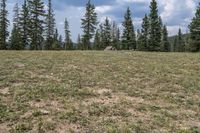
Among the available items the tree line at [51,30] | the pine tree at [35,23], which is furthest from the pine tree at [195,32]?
the pine tree at [35,23]

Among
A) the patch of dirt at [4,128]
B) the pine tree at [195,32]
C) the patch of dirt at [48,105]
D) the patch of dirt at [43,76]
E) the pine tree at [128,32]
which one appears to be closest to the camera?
the patch of dirt at [4,128]

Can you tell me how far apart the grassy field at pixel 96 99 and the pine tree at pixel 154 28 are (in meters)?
44.3

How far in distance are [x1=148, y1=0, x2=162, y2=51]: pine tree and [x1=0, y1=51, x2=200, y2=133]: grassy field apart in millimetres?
44325

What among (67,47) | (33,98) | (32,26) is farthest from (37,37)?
(33,98)

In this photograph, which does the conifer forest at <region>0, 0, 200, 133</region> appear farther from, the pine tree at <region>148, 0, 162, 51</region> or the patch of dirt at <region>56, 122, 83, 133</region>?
the pine tree at <region>148, 0, 162, 51</region>

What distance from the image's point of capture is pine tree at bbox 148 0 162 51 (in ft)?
203

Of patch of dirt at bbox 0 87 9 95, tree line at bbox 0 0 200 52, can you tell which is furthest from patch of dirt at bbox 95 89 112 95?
tree line at bbox 0 0 200 52

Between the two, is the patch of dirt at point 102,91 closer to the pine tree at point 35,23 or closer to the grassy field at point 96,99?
the grassy field at point 96,99

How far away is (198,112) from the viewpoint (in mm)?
11953

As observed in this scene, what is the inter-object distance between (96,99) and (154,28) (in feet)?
174

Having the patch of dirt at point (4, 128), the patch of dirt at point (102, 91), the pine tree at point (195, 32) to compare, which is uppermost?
the pine tree at point (195, 32)

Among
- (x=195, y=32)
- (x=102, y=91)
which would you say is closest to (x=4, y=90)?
(x=102, y=91)

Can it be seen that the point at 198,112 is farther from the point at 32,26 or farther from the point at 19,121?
the point at 32,26

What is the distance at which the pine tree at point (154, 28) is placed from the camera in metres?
61.8
